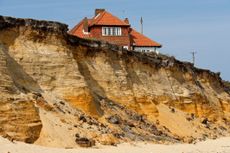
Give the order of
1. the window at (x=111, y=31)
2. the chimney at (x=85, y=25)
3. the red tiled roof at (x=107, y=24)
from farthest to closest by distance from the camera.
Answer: the window at (x=111, y=31) < the red tiled roof at (x=107, y=24) < the chimney at (x=85, y=25)

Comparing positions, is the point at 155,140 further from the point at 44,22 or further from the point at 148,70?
the point at 148,70

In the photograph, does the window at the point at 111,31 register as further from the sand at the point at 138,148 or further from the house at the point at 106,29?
the sand at the point at 138,148

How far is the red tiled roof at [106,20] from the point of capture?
6669 cm

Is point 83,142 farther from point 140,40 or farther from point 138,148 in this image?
point 140,40

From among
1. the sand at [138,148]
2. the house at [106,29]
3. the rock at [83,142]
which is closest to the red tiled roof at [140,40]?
the house at [106,29]

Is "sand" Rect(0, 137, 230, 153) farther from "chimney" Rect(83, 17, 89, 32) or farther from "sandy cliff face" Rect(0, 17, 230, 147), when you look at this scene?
"chimney" Rect(83, 17, 89, 32)

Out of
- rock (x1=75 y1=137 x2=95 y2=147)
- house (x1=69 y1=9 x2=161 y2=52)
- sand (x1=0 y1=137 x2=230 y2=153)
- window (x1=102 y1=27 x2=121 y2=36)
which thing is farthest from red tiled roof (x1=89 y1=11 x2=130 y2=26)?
rock (x1=75 y1=137 x2=95 y2=147)

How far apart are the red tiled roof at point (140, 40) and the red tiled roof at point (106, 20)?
3.82m

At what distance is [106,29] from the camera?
6700 centimetres

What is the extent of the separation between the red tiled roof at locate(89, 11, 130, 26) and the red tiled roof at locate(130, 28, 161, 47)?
3818mm

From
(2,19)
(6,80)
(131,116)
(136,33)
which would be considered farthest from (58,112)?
(136,33)

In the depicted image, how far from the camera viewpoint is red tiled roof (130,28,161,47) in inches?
2830

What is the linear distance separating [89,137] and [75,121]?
1775mm

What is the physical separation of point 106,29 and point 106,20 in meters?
1.06
